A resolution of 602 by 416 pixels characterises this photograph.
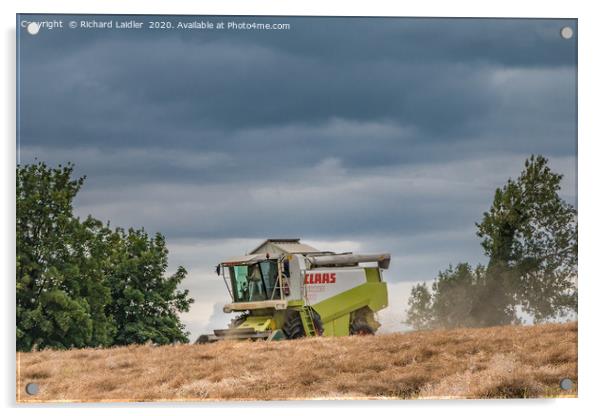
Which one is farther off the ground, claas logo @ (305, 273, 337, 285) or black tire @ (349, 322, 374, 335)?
claas logo @ (305, 273, 337, 285)

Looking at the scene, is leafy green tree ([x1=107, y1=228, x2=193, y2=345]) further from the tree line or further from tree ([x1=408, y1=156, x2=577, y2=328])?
tree ([x1=408, y1=156, x2=577, y2=328])

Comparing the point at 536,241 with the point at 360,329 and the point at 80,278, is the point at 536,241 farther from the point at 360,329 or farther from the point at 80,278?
the point at 80,278

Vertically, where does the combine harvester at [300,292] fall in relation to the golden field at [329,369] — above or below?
above

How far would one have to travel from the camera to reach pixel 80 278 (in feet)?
70.0

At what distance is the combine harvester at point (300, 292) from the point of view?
21.2 m

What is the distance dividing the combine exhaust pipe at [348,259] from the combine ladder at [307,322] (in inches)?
36.1

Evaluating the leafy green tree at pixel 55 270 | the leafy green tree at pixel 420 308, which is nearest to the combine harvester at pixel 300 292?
the leafy green tree at pixel 420 308

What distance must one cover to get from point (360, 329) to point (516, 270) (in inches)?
97.3

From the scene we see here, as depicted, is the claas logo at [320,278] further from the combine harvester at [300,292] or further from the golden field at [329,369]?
the golden field at [329,369]

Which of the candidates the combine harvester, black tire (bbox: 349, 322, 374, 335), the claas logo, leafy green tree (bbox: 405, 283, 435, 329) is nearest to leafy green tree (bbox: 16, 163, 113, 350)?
the combine harvester

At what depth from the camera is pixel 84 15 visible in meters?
20.4

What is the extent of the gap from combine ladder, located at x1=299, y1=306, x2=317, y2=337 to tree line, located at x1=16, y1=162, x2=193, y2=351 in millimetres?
1939

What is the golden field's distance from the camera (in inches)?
798

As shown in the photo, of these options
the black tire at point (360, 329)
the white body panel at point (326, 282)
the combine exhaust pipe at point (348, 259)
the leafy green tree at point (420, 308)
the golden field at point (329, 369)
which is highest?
the combine exhaust pipe at point (348, 259)
